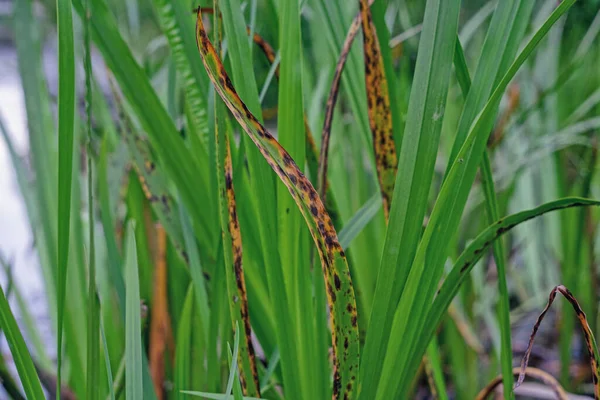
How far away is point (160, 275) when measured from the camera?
351mm

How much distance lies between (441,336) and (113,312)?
31cm

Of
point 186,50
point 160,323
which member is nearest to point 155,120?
point 186,50

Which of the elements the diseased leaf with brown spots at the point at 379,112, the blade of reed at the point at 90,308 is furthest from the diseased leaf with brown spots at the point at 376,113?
the blade of reed at the point at 90,308

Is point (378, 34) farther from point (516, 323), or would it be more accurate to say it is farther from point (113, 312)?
point (516, 323)

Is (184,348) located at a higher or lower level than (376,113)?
lower

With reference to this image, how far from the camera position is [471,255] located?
217 millimetres

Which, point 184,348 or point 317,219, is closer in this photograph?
point 317,219

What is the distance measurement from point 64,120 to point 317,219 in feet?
0.29

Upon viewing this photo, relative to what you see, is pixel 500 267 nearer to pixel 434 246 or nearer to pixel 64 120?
A: pixel 434 246

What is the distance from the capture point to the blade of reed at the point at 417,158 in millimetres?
197

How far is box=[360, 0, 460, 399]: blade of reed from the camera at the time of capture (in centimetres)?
20

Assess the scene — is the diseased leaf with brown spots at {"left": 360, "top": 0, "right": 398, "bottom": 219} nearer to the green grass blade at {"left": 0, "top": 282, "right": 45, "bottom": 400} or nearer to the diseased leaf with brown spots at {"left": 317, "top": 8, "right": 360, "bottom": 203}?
the diseased leaf with brown spots at {"left": 317, "top": 8, "right": 360, "bottom": 203}

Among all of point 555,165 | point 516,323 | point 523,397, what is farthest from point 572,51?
point 523,397

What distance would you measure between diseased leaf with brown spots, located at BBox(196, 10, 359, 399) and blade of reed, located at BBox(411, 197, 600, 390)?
1.5 inches
